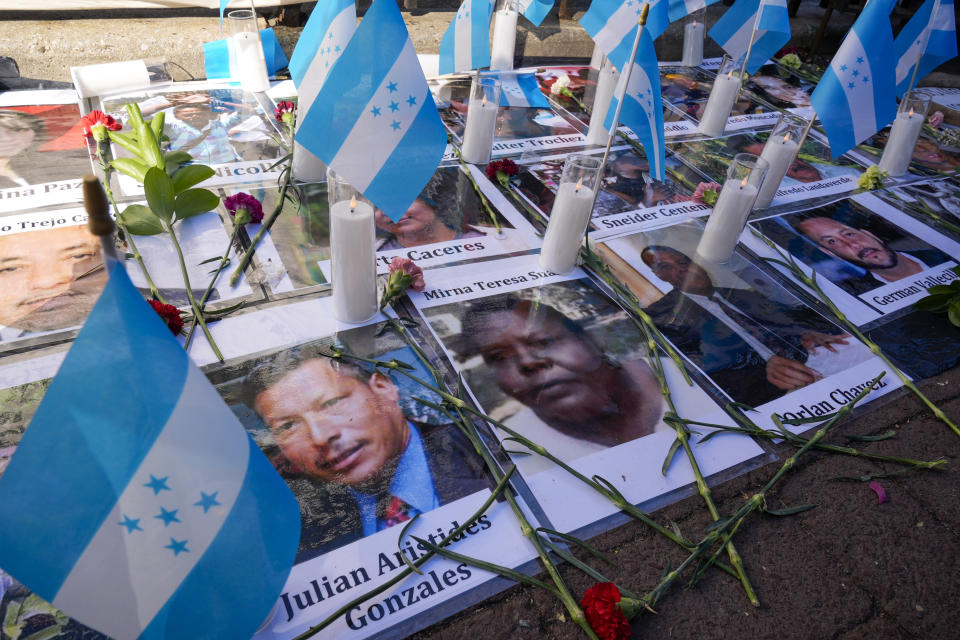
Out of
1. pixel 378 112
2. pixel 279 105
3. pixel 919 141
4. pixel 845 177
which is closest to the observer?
pixel 378 112

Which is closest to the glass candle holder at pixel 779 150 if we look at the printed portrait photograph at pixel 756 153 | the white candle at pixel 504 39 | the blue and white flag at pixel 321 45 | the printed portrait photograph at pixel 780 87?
the printed portrait photograph at pixel 756 153

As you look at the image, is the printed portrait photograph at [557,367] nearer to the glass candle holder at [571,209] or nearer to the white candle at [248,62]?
the glass candle holder at [571,209]

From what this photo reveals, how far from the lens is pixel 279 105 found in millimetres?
1391

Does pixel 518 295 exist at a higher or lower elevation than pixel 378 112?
lower

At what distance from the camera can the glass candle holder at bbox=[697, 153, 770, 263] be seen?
110 cm

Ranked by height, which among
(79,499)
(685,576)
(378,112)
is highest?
(378,112)

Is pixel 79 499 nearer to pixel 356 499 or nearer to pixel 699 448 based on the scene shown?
pixel 356 499

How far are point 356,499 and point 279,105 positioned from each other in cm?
106

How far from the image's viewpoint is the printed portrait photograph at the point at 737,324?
3.11ft

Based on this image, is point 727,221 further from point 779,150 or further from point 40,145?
point 40,145

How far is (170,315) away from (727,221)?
98cm

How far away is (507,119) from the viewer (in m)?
1.62

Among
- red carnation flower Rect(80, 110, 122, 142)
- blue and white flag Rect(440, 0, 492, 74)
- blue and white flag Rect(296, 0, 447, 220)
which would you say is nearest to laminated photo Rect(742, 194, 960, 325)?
blue and white flag Rect(440, 0, 492, 74)

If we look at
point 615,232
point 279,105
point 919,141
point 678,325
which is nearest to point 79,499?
point 678,325
